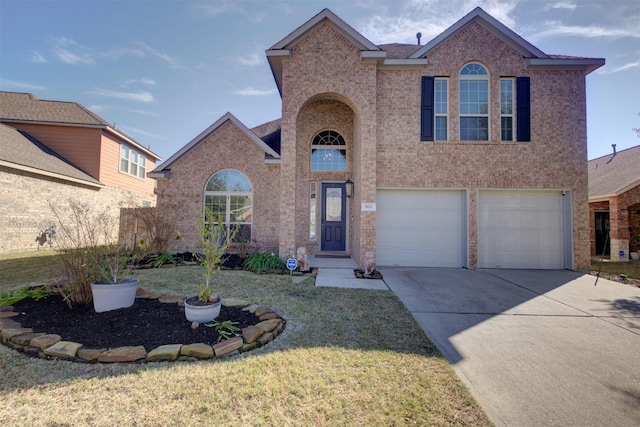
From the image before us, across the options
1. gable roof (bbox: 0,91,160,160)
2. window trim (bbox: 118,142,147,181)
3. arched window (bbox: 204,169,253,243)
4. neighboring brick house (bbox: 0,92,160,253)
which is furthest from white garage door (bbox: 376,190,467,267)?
gable roof (bbox: 0,91,160,160)

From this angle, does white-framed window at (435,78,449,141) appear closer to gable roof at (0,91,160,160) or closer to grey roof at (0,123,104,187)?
grey roof at (0,123,104,187)

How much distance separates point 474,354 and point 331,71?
7.93 meters

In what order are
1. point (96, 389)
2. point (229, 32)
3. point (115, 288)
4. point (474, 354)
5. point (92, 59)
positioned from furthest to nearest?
point (92, 59) < point (229, 32) < point (115, 288) < point (474, 354) < point (96, 389)

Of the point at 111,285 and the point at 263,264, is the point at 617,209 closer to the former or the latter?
the point at 263,264

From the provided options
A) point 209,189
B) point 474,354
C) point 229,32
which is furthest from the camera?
point 209,189

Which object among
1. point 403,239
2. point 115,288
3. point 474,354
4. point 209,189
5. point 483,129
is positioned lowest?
point 474,354

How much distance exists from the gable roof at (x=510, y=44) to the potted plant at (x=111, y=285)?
30.1 ft

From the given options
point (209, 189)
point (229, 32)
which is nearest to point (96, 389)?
point (209, 189)

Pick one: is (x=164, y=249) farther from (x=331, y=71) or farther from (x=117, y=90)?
(x=117, y=90)

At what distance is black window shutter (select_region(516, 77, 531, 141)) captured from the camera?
8.60 m

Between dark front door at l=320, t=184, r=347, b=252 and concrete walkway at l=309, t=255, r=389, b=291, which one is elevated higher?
dark front door at l=320, t=184, r=347, b=252

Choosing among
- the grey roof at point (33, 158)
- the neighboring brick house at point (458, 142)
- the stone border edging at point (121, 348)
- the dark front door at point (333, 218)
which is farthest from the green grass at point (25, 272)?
the dark front door at point (333, 218)

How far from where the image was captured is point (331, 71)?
841 centimetres

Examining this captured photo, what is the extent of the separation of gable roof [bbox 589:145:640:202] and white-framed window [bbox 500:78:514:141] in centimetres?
692
